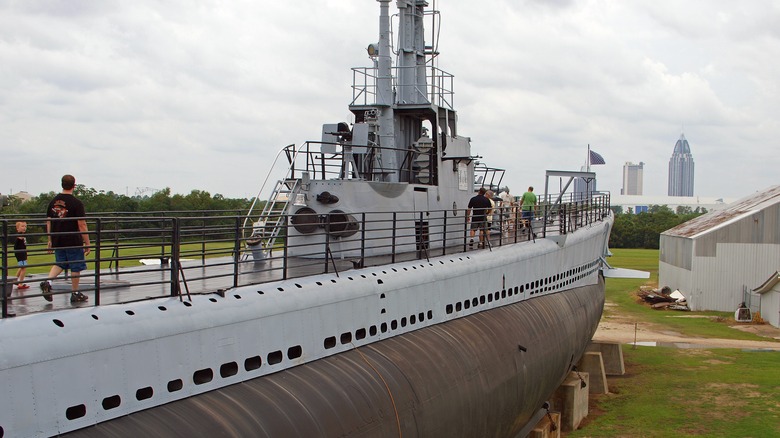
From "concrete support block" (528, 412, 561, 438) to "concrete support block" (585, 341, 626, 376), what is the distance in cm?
744

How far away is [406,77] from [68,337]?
13.7m

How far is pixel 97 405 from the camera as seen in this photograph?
6.90 meters

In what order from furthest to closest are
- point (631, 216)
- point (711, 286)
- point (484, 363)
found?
1. point (631, 216)
2. point (711, 286)
3. point (484, 363)

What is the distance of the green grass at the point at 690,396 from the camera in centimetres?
1789

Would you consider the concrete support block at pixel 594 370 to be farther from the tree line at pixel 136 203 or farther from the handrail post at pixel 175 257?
the handrail post at pixel 175 257

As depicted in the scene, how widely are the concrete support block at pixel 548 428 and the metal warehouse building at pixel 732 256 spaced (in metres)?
23.9

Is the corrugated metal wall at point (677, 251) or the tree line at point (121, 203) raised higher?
the tree line at point (121, 203)

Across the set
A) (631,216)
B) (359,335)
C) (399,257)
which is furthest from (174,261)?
(631,216)

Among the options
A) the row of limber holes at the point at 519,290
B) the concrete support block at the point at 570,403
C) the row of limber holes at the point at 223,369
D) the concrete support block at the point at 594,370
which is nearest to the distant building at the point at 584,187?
the row of limber holes at the point at 519,290

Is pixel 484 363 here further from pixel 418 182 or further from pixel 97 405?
pixel 97 405

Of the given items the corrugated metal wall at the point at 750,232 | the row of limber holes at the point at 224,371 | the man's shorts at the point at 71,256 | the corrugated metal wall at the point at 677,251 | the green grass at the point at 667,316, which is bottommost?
the green grass at the point at 667,316

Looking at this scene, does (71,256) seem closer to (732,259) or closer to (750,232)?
(732,259)

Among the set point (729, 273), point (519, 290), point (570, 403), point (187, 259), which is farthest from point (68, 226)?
point (729, 273)

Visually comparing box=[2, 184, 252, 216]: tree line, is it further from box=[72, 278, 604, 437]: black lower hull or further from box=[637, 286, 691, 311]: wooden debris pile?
box=[637, 286, 691, 311]: wooden debris pile
